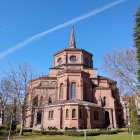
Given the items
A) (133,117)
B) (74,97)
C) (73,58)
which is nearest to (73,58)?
(73,58)

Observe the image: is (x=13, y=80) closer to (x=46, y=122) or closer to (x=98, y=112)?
(x=46, y=122)

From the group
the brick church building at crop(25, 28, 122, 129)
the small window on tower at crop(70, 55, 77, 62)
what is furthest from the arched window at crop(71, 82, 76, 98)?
the small window on tower at crop(70, 55, 77, 62)

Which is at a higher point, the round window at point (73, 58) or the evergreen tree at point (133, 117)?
the round window at point (73, 58)

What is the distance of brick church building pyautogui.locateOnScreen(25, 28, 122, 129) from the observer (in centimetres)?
3588

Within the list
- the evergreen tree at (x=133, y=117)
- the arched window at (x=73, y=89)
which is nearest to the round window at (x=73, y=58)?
the arched window at (x=73, y=89)

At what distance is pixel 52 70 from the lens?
4862cm

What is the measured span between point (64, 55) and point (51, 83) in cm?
829

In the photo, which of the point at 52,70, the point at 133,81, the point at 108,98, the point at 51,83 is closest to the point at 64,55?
the point at 52,70

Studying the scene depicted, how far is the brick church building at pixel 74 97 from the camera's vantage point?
3588 centimetres

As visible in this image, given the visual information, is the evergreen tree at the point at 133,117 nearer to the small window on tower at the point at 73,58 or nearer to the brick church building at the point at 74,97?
the brick church building at the point at 74,97

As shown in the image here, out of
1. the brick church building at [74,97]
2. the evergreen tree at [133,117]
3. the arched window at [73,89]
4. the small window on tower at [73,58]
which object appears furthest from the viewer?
the small window on tower at [73,58]

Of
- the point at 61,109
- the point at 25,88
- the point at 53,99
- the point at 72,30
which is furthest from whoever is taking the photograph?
the point at 72,30

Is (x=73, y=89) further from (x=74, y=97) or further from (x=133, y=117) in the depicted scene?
(x=133, y=117)

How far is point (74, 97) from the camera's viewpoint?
41.6 meters
